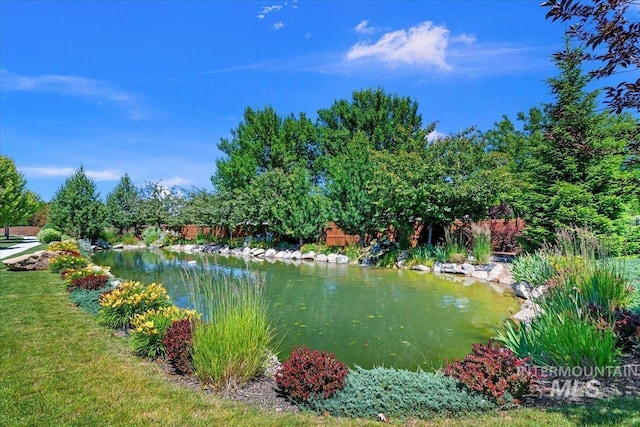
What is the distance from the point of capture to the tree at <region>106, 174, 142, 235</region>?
1113 inches

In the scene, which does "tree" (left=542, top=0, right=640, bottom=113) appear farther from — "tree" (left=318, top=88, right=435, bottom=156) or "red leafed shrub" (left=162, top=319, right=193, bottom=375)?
"tree" (left=318, top=88, right=435, bottom=156)

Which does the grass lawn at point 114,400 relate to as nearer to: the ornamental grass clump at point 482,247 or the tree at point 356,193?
the ornamental grass clump at point 482,247

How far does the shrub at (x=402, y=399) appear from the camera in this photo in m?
2.74

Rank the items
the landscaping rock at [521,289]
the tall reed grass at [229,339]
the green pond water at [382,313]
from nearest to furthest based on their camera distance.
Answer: the tall reed grass at [229,339] → the green pond water at [382,313] → the landscaping rock at [521,289]

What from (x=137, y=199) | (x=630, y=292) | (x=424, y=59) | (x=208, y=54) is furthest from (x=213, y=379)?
(x=137, y=199)

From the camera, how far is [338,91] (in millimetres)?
25984

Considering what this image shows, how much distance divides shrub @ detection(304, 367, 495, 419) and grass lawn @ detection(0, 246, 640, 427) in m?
0.10

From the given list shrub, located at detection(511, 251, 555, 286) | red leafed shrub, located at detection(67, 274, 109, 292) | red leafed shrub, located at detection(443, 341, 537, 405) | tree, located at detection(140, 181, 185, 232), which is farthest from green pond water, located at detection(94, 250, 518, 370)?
tree, located at detection(140, 181, 185, 232)

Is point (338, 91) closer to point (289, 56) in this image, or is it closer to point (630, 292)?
point (289, 56)

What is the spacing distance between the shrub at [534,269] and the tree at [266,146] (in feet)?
58.1

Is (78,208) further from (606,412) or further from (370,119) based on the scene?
(606,412)

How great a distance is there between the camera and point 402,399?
2775 mm

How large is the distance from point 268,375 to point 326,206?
14.0 m

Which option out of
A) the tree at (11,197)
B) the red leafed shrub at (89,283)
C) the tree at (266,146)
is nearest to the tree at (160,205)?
the tree at (266,146)
